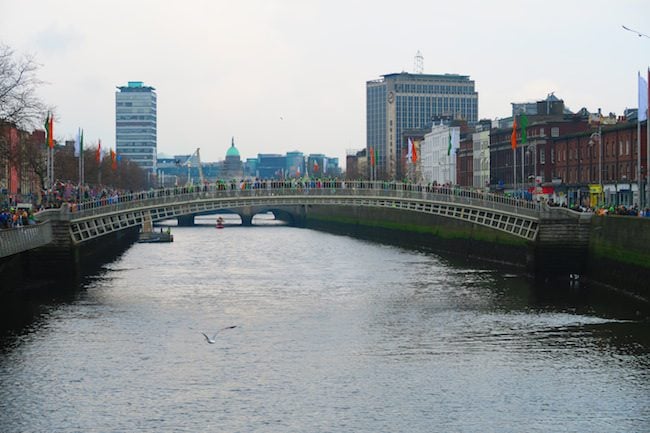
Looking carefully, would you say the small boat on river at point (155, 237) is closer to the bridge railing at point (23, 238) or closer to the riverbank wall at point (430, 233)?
the riverbank wall at point (430, 233)

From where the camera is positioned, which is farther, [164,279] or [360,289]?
[164,279]

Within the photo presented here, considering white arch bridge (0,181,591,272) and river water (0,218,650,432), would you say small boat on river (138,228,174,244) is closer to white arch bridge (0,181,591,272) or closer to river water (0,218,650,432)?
white arch bridge (0,181,591,272)

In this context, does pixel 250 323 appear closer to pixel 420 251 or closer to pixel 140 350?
pixel 140 350

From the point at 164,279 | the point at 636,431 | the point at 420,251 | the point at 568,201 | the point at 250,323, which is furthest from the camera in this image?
the point at 568,201

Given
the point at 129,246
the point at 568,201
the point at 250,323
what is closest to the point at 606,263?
the point at 250,323

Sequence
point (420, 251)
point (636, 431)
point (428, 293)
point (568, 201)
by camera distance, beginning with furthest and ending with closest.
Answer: point (568, 201), point (420, 251), point (428, 293), point (636, 431)

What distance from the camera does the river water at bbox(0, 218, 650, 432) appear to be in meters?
A: 31.7

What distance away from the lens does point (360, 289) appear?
2356 inches

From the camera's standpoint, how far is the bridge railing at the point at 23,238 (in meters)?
47.2

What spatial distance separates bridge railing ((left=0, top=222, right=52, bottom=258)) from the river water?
8.73 feet

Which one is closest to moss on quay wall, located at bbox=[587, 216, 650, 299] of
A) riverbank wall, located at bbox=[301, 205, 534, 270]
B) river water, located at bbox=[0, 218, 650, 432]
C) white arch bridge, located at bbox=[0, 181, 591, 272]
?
river water, located at bbox=[0, 218, 650, 432]

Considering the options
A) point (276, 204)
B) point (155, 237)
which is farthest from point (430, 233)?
point (155, 237)

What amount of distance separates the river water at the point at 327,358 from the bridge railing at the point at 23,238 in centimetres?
266

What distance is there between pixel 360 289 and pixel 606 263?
12201 mm
